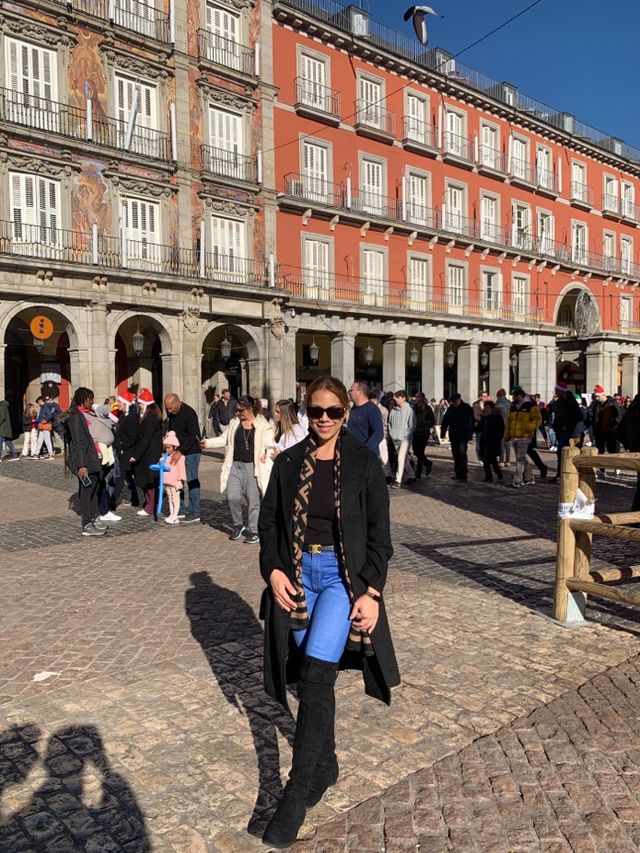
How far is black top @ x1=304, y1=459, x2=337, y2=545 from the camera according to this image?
9.68 feet

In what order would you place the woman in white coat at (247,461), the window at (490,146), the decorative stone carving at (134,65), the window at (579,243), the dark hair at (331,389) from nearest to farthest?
the dark hair at (331,389), the woman in white coat at (247,461), the decorative stone carving at (134,65), the window at (490,146), the window at (579,243)

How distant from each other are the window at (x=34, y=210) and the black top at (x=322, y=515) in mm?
20172

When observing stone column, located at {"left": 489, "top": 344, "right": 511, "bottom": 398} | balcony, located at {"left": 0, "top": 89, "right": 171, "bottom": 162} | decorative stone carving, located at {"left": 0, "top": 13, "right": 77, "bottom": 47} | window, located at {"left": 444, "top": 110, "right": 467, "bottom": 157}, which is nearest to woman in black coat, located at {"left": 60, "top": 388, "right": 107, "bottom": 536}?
balcony, located at {"left": 0, "top": 89, "right": 171, "bottom": 162}

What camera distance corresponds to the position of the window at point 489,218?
112 ft

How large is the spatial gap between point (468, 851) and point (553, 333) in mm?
36578

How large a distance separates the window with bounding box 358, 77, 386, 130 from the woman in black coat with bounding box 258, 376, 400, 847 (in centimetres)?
2838

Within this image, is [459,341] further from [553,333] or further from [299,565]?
[299,565]

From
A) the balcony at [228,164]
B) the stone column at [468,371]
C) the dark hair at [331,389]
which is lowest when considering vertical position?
the dark hair at [331,389]

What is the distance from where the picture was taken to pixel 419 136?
30938 millimetres

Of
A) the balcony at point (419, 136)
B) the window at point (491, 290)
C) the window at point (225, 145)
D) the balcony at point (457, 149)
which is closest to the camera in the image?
the window at point (225, 145)

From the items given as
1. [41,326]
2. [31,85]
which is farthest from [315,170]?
[41,326]

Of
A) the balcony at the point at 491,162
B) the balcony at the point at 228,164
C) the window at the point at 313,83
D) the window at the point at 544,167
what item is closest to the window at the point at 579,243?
the window at the point at 544,167

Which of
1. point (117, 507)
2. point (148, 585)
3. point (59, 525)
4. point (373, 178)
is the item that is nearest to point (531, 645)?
point (148, 585)

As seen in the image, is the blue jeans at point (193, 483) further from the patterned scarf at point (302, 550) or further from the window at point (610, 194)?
the window at point (610, 194)
